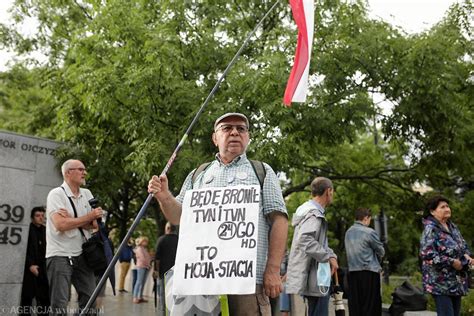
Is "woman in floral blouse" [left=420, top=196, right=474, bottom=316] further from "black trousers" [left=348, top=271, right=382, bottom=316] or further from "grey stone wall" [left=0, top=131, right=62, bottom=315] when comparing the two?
"grey stone wall" [left=0, top=131, right=62, bottom=315]

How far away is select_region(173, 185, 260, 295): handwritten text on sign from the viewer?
12.3ft

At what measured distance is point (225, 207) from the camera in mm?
3955

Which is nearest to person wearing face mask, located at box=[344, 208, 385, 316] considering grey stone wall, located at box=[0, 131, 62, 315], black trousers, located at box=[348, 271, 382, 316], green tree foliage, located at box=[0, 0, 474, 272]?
black trousers, located at box=[348, 271, 382, 316]

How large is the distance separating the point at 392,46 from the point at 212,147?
3596 mm

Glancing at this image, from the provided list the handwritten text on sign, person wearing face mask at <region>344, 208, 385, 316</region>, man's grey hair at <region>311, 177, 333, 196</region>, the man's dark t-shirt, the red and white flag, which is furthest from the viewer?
the man's dark t-shirt

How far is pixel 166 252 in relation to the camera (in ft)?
33.5

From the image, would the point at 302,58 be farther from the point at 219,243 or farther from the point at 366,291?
the point at 366,291

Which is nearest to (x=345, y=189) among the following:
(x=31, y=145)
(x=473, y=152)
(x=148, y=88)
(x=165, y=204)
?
(x=473, y=152)

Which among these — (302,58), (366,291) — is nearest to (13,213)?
(302,58)

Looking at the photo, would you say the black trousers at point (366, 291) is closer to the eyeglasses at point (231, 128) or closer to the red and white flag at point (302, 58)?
the red and white flag at point (302, 58)

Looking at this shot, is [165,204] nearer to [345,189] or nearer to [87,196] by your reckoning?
[87,196]

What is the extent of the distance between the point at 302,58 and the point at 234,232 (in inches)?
106

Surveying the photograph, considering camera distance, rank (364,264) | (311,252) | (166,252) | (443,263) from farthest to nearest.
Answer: (166,252) < (364,264) < (443,263) < (311,252)

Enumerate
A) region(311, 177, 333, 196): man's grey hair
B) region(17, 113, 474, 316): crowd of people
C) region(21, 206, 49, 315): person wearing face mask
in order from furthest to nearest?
region(21, 206, 49, 315): person wearing face mask < region(311, 177, 333, 196): man's grey hair < region(17, 113, 474, 316): crowd of people
